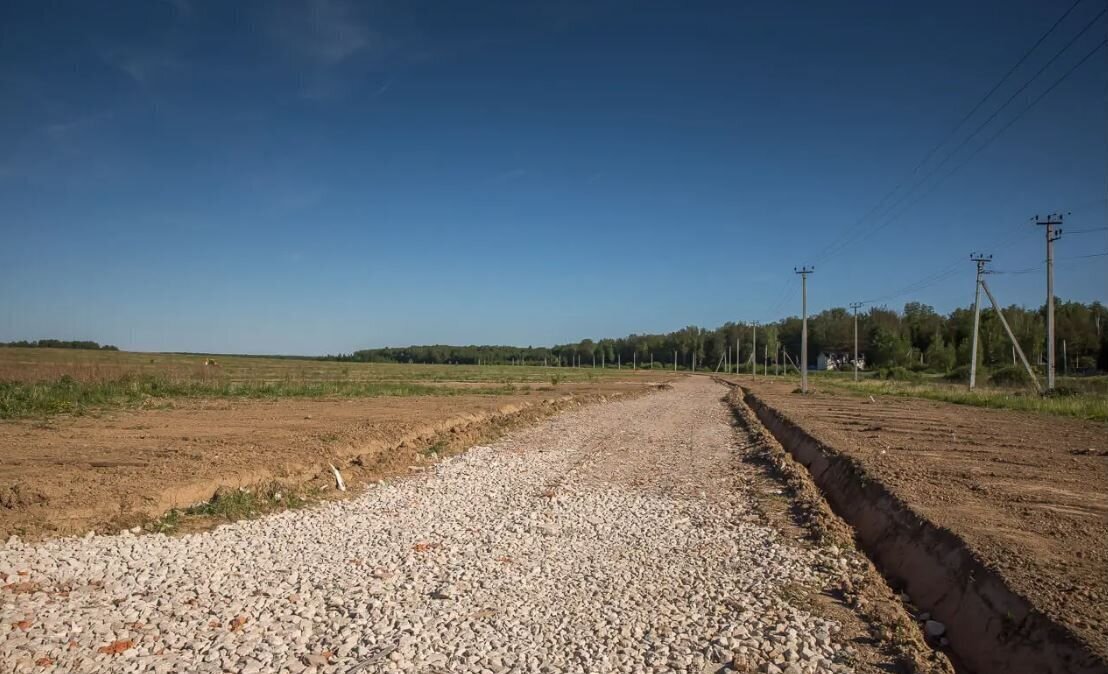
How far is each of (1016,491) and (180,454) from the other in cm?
1548

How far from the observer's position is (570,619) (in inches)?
246

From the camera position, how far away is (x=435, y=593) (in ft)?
22.6

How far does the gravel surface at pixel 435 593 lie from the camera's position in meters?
5.43

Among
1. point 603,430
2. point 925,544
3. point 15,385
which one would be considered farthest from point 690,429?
point 15,385

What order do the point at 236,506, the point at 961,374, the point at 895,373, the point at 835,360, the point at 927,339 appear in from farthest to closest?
the point at 835,360, the point at 927,339, the point at 895,373, the point at 961,374, the point at 236,506

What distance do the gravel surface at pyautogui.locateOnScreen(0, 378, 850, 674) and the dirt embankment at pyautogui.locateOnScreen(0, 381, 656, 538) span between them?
1232 mm

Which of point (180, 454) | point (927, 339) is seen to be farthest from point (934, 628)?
point (927, 339)

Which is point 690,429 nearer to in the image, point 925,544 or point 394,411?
point 394,411

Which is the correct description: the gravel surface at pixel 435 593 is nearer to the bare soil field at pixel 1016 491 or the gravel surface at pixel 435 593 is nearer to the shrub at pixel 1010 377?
the bare soil field at pixel 1016 491

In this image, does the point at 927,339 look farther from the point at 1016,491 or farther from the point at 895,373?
the point at 1016,491

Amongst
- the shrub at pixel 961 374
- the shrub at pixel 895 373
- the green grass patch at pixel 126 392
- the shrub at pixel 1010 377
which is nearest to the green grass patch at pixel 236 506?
the green grass patch at pixel 126 392

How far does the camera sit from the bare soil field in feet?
18.5

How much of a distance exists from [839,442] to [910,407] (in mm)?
17749

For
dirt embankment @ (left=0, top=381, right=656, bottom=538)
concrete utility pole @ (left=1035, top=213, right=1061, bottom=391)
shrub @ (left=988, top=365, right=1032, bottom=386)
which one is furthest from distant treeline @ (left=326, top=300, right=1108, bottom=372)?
dirt embankment @ (left=0, top=381, right=656, bottom=538)
